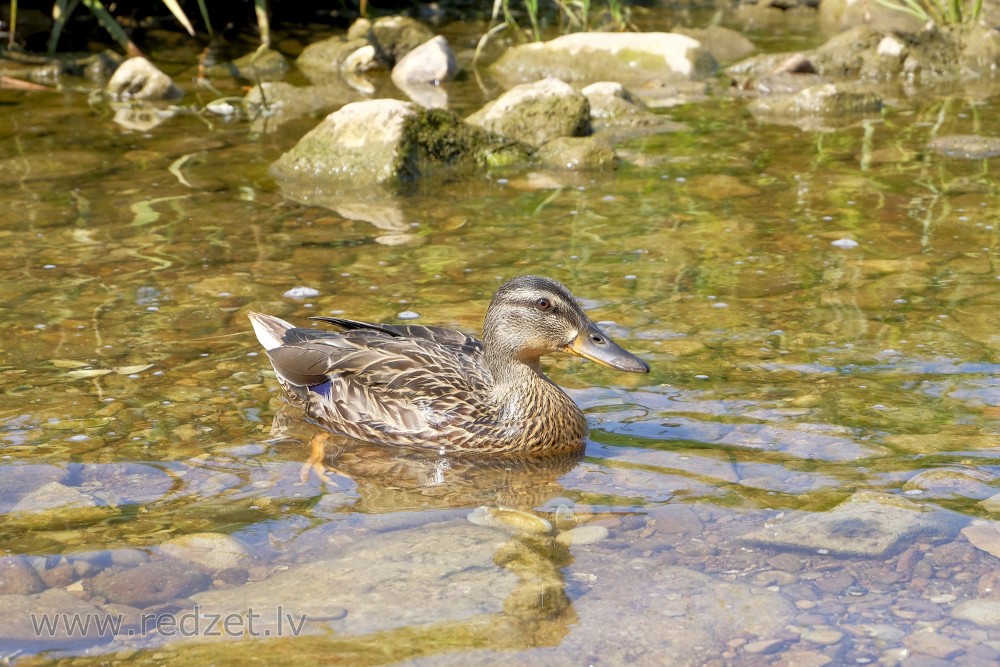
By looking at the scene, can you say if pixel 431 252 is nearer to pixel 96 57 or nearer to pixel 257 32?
pixel 96 57

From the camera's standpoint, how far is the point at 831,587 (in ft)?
14.1

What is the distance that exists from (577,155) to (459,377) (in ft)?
15.2

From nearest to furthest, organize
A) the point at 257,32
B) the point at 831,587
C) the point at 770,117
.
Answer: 1. the point at 831,587
2. the point at 770,117
3. the point at 257,32

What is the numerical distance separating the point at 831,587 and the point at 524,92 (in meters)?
7.25

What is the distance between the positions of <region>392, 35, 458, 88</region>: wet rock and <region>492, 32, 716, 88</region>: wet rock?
648 millimetres

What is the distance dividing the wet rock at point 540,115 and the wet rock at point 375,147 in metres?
0.72

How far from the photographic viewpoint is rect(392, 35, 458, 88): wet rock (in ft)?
44.4

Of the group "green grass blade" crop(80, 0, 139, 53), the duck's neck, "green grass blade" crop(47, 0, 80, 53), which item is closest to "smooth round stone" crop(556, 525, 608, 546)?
the duck's neck

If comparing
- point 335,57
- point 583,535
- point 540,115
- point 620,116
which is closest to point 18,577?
point 583,535

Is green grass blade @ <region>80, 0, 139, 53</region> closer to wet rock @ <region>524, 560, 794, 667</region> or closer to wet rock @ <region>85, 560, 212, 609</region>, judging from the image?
wet rock @ <region>85, 560, 212, 609</region>

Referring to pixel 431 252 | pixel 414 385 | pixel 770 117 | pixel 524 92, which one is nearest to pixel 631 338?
pixel 414 385

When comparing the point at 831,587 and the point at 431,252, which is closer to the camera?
the point at 831,587

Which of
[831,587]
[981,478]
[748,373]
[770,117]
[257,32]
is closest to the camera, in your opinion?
[831,587]

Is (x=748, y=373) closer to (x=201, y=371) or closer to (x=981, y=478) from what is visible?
(x=981, y=478)
